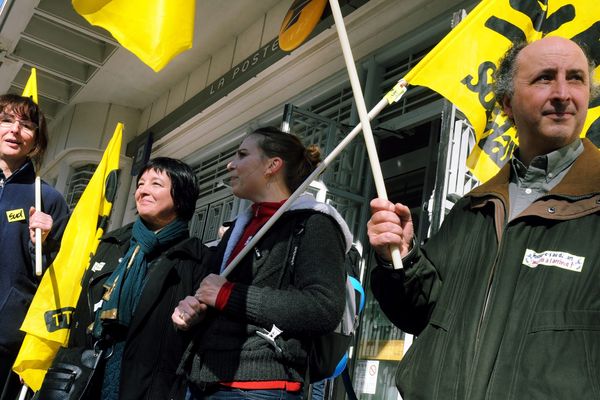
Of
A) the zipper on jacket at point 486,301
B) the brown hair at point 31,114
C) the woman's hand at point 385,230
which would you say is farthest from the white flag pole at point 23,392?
the zipper on jacket at point 486,301

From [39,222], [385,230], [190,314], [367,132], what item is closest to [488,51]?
[367,132]

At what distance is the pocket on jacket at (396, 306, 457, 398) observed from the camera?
1595 mm

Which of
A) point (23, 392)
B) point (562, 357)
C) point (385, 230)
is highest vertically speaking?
point (385, 230)

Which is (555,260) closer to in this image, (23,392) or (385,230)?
(385,230)

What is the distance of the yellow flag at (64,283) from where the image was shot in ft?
12.2

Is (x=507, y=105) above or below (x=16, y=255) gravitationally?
above

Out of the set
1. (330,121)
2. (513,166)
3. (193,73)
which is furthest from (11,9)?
(513,166)

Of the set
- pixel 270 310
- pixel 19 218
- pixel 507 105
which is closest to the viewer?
pixel 507 105

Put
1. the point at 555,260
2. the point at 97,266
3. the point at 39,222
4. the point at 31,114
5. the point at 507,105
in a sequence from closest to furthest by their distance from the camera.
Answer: the point at 555,260 < the point at 507,105 < the point at 97,266 < the point at 39,222 < the point at 31,114

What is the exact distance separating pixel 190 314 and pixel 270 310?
312mm

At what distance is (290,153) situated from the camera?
301cm

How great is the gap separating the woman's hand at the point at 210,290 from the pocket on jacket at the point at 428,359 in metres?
0.90

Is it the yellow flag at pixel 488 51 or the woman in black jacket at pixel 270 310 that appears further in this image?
the yellow flag at pixel 488 51

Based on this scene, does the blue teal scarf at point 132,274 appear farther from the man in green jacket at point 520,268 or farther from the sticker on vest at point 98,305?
the man in green jacket at point 520,268
